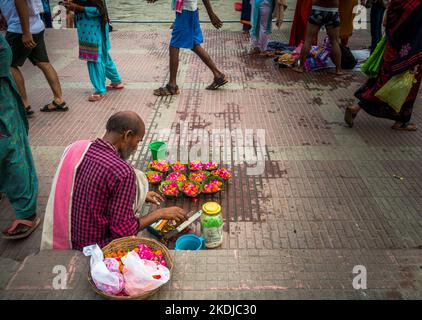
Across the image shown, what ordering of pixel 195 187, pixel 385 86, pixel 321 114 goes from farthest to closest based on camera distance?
pixel 321 114
pixel 385 86
pixel 195 187

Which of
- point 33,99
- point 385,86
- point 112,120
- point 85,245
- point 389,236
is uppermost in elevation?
point 112,120

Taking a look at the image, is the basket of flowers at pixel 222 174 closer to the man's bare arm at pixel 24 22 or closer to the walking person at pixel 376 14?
the man's bare arm at pixel 24 22

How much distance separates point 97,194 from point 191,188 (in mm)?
1513

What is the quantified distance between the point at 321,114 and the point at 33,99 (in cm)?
439

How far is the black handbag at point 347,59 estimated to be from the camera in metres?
6.86

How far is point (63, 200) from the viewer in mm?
2088

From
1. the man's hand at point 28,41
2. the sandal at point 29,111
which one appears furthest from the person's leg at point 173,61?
the sandal at point 29,111

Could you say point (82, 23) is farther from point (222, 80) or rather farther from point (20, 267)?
point (20, 267)

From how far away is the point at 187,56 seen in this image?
7.78 meters

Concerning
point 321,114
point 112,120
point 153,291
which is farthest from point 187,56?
point 153,291

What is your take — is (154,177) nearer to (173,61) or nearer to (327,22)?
(173,61)

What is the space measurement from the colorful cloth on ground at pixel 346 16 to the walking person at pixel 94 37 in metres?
4.49

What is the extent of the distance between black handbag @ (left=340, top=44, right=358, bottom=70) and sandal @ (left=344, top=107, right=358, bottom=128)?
2.65m

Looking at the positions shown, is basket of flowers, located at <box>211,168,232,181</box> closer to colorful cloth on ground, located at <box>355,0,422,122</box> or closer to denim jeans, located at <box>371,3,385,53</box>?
colorful cloth on ground, located at <box>355,0,422,122</box>
